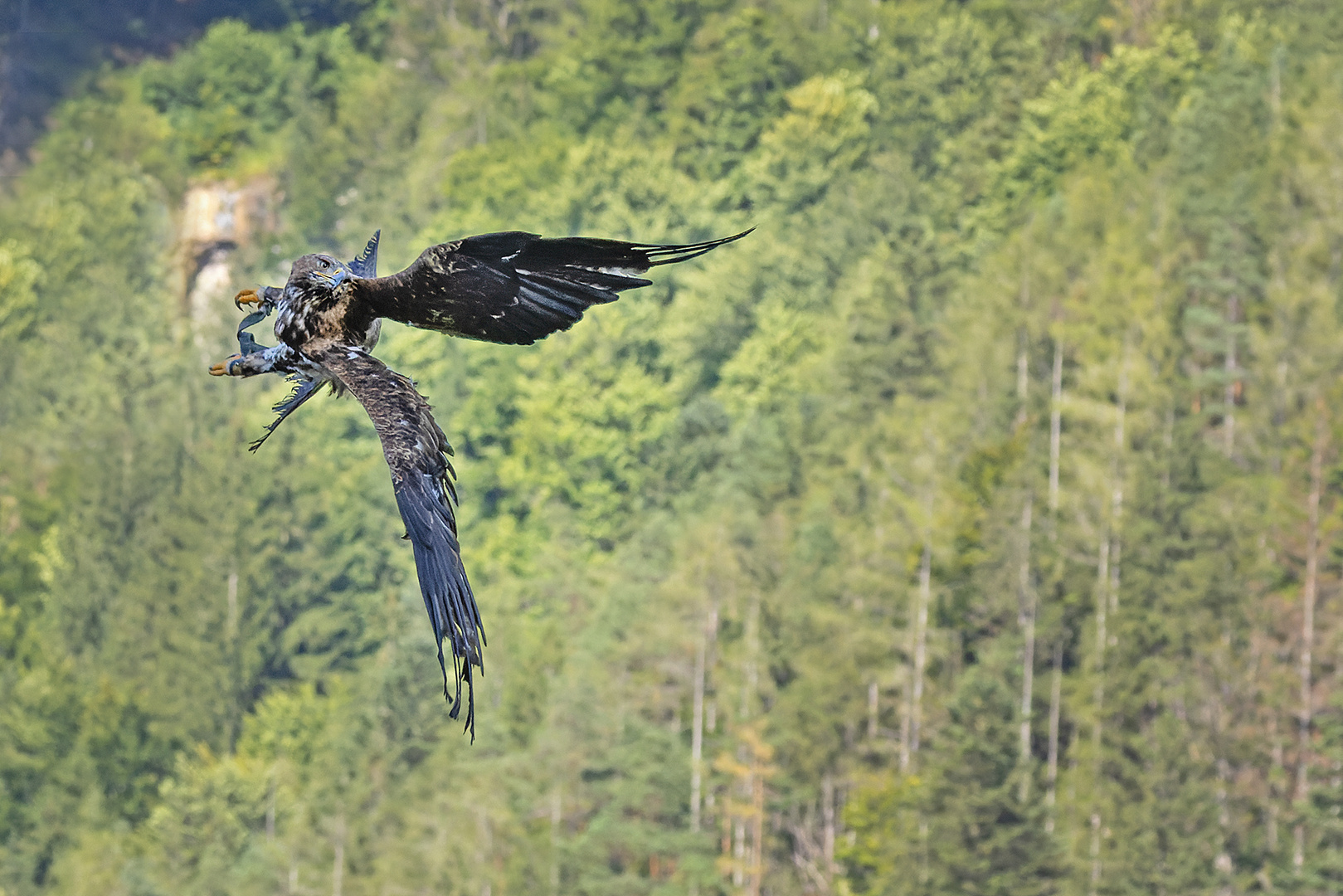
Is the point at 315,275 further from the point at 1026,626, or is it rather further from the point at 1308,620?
the point at 1026,626

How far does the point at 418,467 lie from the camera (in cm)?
803

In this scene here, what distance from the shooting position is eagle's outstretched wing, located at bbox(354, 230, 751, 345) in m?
8.91

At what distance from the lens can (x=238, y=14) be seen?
14675 cm

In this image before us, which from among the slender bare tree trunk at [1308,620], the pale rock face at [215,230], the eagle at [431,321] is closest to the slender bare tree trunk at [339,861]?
the slender bare tree trunk at [1308,620]

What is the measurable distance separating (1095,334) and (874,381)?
49.3 ft

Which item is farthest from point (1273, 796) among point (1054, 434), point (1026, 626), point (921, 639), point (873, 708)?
point (1054, 434)

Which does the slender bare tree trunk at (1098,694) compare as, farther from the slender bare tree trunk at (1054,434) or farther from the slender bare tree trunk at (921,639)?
the slender bare tree trunk at (921,639)

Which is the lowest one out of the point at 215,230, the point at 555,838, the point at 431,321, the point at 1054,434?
the point at 555,838

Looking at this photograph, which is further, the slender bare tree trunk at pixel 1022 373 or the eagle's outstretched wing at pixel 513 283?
the slender bare tree trunk at pixel 1022 373

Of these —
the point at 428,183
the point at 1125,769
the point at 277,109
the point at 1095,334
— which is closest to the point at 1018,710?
the point at 1125,769

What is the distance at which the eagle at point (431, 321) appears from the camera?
772cm

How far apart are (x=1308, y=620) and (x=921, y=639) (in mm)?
12526

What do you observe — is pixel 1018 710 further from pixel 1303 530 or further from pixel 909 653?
pixel 1303 530

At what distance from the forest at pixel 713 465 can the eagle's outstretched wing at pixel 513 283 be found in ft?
209
